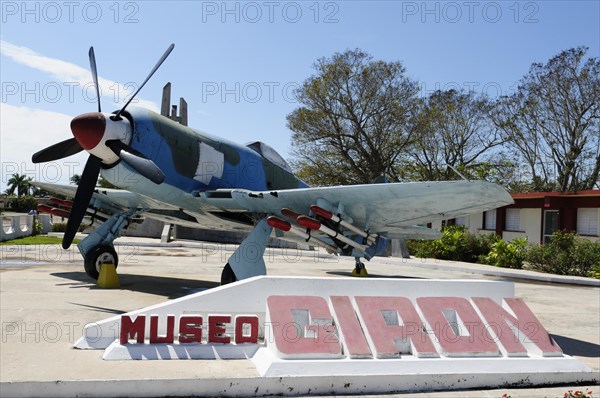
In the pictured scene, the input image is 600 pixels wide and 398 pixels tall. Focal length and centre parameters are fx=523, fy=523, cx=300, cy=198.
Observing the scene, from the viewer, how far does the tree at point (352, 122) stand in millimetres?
38062

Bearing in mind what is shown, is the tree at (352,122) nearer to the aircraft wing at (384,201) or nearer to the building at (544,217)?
the building at (544,217)

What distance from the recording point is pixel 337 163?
40344mm

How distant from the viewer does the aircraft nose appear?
9023 mm

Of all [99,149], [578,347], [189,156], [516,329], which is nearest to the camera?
[516,329]

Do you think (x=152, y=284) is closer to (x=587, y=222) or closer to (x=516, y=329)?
(x=516, y=329)

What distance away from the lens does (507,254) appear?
74.0 ft

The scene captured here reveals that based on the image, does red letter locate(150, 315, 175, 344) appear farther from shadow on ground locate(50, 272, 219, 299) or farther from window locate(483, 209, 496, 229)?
window locate(483, 209, 496, 229)

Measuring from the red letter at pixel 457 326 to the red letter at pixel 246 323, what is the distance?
2.13 meters

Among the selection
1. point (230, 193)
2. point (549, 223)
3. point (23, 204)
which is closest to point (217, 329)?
point (230, 193)

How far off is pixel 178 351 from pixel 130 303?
406 cm

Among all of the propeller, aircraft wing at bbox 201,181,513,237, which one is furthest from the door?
the propeller

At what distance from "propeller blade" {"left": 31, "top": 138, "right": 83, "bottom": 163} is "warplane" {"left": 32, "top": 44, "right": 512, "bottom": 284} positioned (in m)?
0.02

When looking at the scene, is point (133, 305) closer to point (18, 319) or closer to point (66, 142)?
point (18, 319)

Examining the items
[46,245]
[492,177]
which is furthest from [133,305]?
[492,177]
